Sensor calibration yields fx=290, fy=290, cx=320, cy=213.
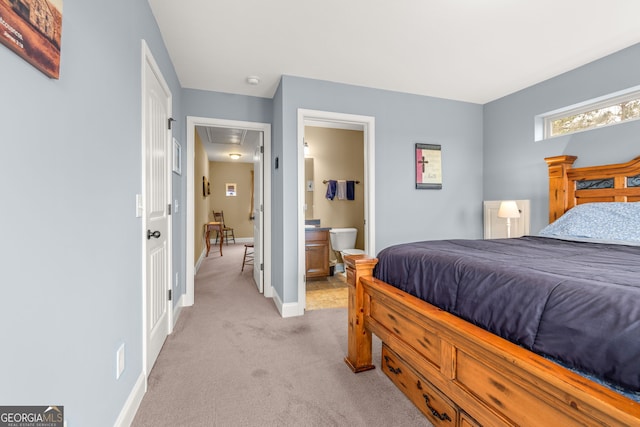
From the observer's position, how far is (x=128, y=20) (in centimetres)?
155

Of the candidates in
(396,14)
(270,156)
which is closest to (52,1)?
(396,14)

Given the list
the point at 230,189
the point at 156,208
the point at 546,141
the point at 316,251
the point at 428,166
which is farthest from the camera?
the point at 230,189

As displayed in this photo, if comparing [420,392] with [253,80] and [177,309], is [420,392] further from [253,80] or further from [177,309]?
[253,80]

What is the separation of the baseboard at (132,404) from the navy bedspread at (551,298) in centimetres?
154

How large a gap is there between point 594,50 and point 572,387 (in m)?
3.18

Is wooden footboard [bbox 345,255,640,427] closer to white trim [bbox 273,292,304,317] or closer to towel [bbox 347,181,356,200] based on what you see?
white trim [bbox 273,292,304,317]

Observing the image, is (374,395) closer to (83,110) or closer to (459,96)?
(83,110)

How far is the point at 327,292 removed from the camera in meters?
3.75

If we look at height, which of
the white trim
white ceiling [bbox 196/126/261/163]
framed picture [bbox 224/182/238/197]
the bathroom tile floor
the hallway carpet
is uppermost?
white ceiling [bbox 196/126/261/163]

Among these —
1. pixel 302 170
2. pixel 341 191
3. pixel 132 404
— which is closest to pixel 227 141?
pixel 341 191

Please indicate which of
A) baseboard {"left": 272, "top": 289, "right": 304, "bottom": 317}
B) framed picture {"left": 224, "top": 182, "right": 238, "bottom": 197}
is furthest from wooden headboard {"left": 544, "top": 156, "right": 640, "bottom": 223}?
framed picture {"left": 224, "top": 182, "right": 238, "bottom": 197}

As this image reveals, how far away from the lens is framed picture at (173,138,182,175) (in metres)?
2.78

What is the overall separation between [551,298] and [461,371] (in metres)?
0.45

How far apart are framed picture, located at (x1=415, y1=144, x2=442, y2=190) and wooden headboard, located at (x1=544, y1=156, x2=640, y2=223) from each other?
1077 millimetres
